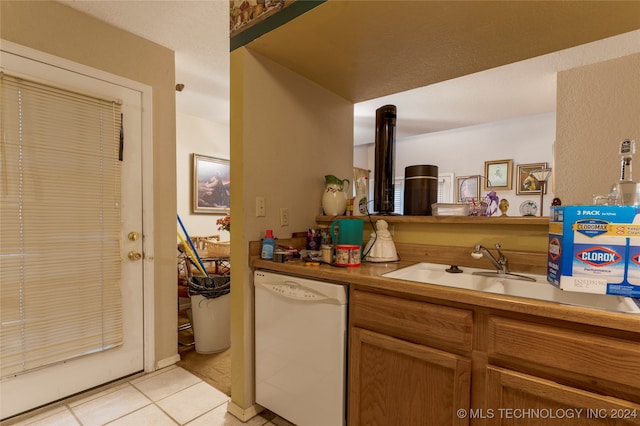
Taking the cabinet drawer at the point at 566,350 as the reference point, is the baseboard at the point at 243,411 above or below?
below

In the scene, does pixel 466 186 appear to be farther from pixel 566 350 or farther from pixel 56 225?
pixel 56 225

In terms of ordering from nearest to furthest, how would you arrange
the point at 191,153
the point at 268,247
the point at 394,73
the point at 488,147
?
the point at 268,247 → the point at 394,73 → the point at 191,153 → the point at 488,147

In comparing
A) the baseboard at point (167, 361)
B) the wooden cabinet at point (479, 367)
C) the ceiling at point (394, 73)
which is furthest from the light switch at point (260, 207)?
the baseboard at point (167, 361)

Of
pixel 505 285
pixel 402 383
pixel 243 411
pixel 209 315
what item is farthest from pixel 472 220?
pixel 209 315

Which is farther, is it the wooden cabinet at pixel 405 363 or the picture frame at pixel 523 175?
the picture frame at pixel 523 175

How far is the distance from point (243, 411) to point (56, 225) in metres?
1.50

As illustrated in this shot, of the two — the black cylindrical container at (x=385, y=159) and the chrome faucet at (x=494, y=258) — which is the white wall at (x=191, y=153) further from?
the chrome faucet at (x=494, y=258)

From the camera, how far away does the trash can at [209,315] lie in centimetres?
233

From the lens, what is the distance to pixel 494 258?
1.38 m

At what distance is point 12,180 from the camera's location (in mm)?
1586

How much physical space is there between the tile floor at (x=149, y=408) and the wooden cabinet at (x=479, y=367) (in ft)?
2.60

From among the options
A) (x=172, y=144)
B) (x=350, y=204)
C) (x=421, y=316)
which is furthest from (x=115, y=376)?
(x=421, y=316)

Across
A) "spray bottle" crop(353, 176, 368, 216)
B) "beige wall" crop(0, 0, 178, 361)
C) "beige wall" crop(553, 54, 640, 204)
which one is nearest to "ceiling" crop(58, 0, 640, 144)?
"beige wall" crop(0, 0, 178, 361)

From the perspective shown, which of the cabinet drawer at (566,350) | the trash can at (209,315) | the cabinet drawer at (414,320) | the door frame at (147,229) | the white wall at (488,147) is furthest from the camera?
the white wall at (488,147)
